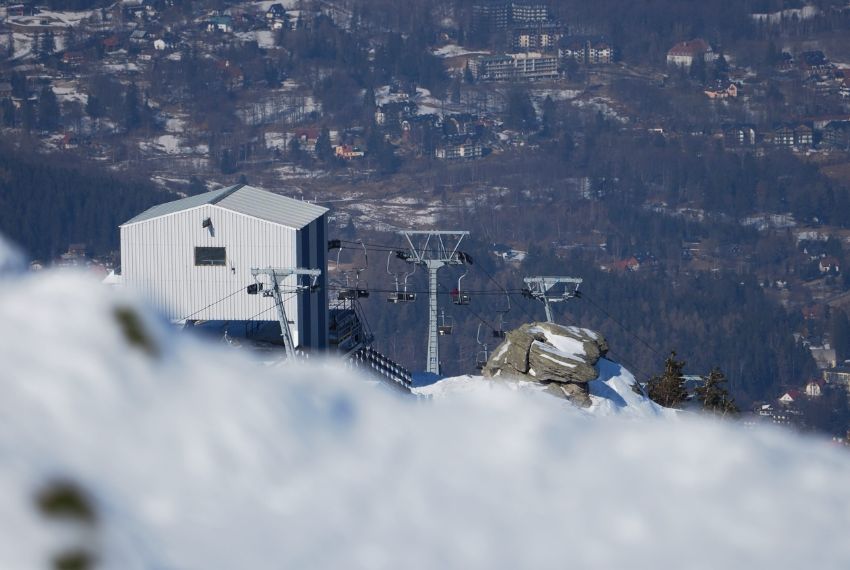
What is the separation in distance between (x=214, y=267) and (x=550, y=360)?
7426 millimetres

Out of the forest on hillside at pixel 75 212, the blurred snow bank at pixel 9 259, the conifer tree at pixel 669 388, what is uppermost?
the blurred snow bank at pixel 9 259

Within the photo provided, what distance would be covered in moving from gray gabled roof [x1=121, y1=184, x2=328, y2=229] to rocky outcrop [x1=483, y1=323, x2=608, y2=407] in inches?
242

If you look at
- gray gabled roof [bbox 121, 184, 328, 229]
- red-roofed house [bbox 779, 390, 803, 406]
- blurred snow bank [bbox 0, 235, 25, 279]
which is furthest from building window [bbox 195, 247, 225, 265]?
red-roofed house [bbox 779, 390, 803, 406]

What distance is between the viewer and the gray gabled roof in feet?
94.5

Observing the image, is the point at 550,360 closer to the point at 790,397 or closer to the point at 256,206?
the point at 256,206

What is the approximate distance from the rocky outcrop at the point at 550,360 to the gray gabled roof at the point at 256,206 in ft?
20.2

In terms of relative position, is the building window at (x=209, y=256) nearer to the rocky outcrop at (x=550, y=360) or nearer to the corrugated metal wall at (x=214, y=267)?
the corrugated metal wall at (x=214, y=267)

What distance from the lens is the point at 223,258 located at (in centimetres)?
2836

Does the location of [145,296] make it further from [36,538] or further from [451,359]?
[451,359]

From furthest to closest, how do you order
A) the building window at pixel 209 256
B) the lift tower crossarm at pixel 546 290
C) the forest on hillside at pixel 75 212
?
the forest on hillside at pixel 75 212 < the lift tower crossarm at pixel 546 290 < the building window at pixel 209 256

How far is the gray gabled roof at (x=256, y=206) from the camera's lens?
2880 centimetres

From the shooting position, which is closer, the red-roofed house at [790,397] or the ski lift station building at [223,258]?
the ski lift station building at [223,258]

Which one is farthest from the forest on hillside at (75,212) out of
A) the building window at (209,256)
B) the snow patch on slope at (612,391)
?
the snow patch on slope at (612,391)

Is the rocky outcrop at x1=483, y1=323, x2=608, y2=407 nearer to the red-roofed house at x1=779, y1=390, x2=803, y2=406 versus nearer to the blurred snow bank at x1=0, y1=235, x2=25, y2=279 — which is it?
the blurred snow bank at x1=0, y1=235, x2=25, y2=279
